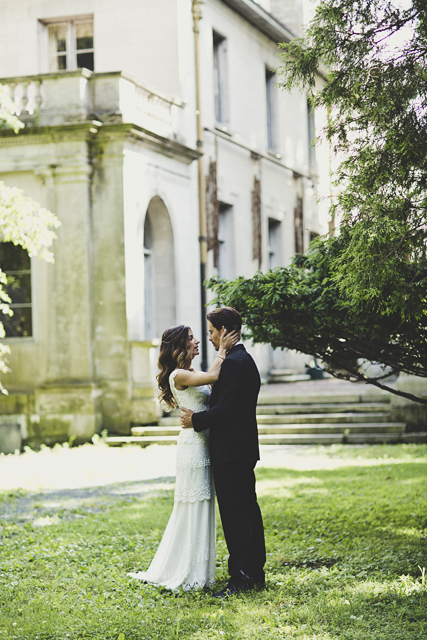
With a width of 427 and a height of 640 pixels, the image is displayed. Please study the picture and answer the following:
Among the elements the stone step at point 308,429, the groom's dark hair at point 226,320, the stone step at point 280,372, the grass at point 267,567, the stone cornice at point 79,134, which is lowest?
the grass at point 267,567

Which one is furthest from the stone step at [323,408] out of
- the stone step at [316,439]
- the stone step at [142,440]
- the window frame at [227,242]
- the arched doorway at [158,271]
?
the window frame at [227,242]

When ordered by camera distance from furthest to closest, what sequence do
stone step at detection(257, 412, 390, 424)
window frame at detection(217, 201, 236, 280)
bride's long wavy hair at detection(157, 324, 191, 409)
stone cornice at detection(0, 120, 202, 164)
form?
window frame at detection(217, 201, 236, 280) → stone cornice at detection(0, 120, 202, 164) → stone step at detection(257, 412, 390, 424) → bride's long wavy hair at detection(157, 324, 191, 409)

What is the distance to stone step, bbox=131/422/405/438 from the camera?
44.3ft

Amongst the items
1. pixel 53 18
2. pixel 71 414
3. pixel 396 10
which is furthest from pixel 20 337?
pixel 396 10

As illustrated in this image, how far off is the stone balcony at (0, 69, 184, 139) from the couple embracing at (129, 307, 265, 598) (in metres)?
9.61

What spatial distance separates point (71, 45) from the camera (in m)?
17.8

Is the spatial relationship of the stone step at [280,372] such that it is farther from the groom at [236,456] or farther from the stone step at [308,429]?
the groom at [236,456]

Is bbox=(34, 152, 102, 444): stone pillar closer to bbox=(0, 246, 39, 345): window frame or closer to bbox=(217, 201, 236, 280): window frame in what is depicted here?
bbox=(0, 246, 39, 345): window frame

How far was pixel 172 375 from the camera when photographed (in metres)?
5.77

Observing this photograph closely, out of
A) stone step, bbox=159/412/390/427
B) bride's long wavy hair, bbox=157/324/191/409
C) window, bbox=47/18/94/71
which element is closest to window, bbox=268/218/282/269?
window, bbox=47/18/94/71

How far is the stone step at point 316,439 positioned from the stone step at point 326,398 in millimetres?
1206

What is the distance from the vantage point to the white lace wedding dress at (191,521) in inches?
223

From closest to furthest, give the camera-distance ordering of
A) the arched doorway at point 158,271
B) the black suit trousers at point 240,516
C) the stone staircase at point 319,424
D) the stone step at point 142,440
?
the black suit trousers at point 240,516 → the stone staircase at point 319,424 → the stone step at point 142,440 → the arched doorway at point 158,271

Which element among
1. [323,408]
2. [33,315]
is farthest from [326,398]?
Answer: [33,315]
